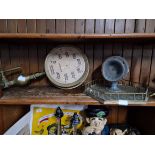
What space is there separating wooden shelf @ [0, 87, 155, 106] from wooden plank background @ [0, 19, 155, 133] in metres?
0.14

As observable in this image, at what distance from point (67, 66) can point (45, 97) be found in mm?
270

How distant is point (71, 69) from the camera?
1076 millimetres

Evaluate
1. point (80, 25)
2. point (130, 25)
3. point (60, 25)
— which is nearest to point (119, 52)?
point (130, 25)

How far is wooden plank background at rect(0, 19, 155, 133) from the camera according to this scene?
1.01 metres

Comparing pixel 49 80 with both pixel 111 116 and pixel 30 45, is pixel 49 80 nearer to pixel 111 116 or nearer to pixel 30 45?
pixel 30 45

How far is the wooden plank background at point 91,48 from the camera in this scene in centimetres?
101

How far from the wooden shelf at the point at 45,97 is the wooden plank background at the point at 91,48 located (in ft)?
0.47

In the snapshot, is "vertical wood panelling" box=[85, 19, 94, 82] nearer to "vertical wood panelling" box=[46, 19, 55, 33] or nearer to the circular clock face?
the circular clock face

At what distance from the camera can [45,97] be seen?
92 centimetres

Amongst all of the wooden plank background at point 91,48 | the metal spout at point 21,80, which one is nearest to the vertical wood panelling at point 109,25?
the wooden plank background at point 91,48

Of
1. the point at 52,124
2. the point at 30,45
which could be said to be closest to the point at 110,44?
the point at 30,45

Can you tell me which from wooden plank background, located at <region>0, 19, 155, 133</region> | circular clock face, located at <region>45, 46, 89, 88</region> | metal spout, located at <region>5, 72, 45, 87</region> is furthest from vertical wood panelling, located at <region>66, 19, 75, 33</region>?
metal spout, located at <region>5, 72, 45, 87</region>

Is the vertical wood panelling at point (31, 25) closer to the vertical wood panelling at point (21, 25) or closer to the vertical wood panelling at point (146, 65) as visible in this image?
the vertical wood panelling at point (21, 25)

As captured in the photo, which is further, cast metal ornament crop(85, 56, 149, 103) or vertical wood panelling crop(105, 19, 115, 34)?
vertical wood panelling crop(105, 19, 115, 34)
